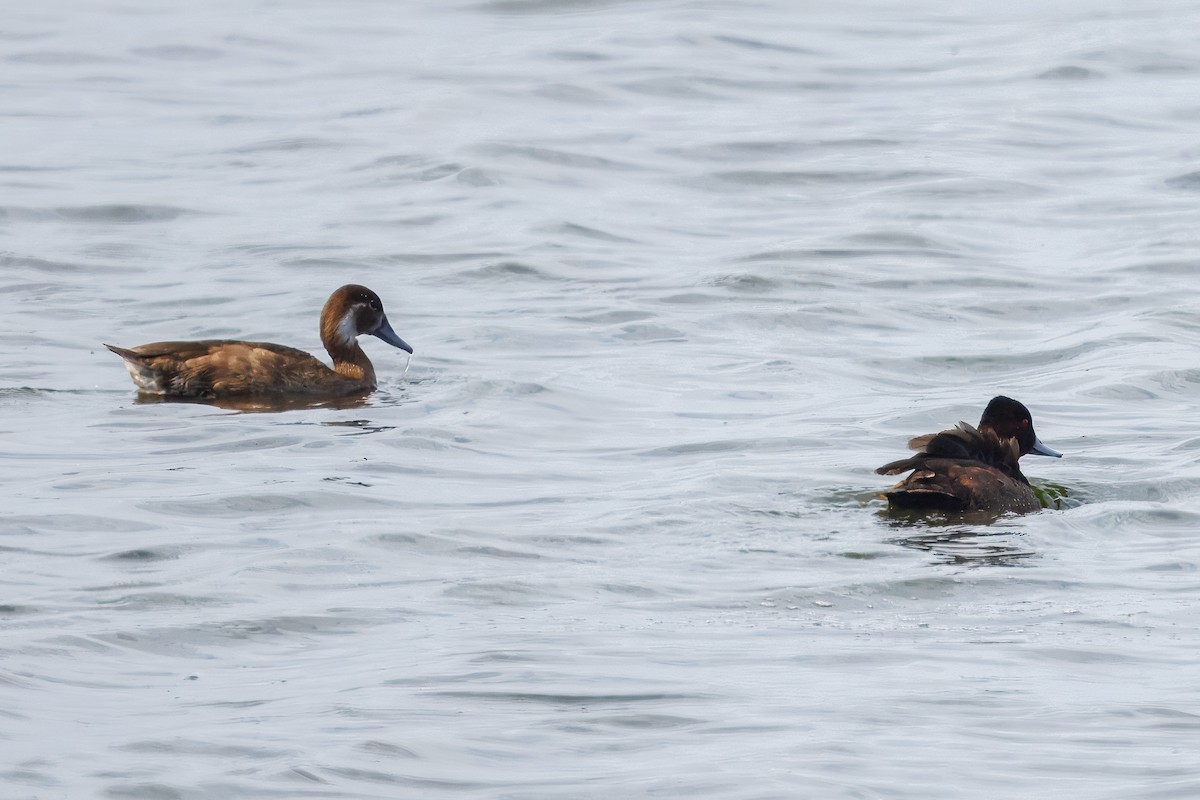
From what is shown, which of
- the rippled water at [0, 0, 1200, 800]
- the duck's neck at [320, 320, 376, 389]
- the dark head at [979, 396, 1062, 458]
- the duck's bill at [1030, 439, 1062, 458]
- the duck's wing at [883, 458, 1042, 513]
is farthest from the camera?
the duck's neck at [320, 320, 376, 389]

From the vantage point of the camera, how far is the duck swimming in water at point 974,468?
9.70 m

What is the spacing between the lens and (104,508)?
9.62 meters

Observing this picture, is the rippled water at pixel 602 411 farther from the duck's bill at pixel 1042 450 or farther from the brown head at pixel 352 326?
the brown head at pixel 352 326

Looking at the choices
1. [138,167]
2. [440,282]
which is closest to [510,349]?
[440,282]

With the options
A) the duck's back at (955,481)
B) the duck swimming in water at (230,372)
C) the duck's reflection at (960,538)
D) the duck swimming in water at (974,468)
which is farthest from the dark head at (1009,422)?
the duck swimming in water at (230,372)

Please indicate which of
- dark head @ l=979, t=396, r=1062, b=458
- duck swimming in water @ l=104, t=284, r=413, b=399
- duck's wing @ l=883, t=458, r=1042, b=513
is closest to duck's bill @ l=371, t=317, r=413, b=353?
duck swimming in water @ l=104, t=284, r=413, b=399

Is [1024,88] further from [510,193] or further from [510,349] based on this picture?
[510,349]

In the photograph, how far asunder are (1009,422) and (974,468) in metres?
0.76

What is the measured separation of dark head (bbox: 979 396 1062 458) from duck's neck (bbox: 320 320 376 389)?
404 centimetres

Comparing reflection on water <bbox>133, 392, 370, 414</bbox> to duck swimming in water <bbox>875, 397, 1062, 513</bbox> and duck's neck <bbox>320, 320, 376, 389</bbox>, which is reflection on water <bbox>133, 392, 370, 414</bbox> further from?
duck swimming in water <bbox>875, 397, 1062, 513</bbox>

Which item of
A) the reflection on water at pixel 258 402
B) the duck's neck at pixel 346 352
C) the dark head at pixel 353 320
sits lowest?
the reflection on water at pixel 258 402

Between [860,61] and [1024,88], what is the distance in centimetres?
207

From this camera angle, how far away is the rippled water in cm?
669

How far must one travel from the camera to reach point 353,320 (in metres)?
13.4
